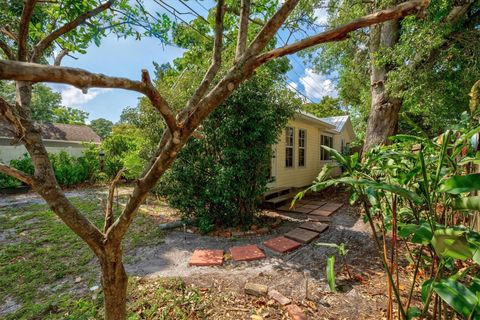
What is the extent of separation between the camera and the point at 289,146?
319 inches

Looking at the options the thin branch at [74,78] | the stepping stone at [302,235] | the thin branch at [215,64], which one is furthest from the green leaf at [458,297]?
the stepping stone at [302,235]

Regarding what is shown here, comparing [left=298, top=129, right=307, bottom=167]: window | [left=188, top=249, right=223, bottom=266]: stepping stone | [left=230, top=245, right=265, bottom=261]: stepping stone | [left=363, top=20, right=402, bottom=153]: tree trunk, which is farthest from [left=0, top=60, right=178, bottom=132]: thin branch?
[left=298, top=129, right=307, bottom=167]: window

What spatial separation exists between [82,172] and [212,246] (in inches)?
380

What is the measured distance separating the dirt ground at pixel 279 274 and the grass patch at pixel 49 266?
55 cm

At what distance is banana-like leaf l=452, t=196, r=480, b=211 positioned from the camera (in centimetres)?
82

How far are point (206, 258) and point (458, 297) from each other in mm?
3044

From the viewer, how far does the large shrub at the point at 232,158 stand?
14.6 ft

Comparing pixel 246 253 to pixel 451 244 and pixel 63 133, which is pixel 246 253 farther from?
pixel 63 133

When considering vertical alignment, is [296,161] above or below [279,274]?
above

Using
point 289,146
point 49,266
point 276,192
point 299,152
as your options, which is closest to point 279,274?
point 49,266

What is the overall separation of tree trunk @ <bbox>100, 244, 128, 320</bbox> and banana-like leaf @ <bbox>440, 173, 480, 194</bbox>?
5.68 feet

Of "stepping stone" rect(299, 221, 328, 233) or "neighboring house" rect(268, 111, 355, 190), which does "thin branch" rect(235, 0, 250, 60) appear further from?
"neighboring house" rect(268, 111, 355, 190)

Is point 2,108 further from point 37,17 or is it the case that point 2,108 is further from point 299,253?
point 299,253

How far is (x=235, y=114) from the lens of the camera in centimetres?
455
